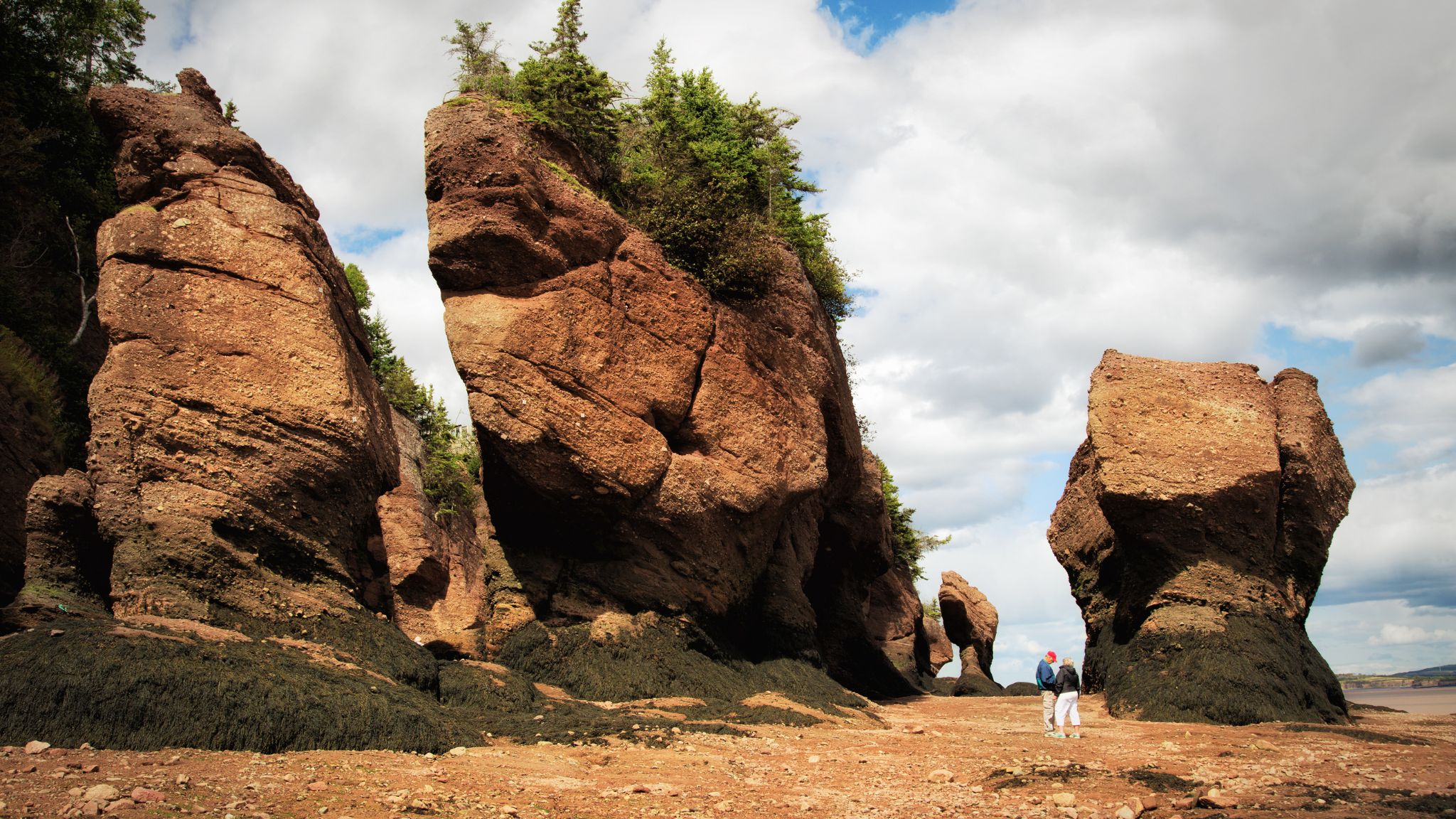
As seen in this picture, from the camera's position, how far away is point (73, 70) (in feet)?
84.1

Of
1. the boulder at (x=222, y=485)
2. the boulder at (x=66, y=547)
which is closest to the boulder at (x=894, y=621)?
the boulder at (x=222, y=485)

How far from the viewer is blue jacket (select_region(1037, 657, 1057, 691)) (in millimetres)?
14188

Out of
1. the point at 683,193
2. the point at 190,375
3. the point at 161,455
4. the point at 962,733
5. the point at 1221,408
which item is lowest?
the point at 962,733

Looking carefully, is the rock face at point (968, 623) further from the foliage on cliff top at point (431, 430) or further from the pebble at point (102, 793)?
the pebble at point (102, 793)

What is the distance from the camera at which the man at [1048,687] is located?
1402 centimetres

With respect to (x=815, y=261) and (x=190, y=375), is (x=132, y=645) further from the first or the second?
(x=815, y=261)

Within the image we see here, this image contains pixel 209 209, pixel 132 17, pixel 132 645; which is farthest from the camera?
pixel 132 17

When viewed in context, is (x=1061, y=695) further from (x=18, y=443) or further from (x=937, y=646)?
(x=937, y=646)

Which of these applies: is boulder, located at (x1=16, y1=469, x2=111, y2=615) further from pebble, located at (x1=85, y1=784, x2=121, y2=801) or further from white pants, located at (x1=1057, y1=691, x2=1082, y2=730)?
white pants, located at (x1=1057, y1=691, x2=1082, y2=730)

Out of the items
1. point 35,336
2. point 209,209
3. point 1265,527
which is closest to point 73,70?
point 35,336

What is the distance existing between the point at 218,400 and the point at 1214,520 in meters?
15.0

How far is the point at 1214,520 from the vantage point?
54.3 ft

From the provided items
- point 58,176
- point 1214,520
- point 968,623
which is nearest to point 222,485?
point 1214,520

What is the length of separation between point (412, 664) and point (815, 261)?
14.7 metres
